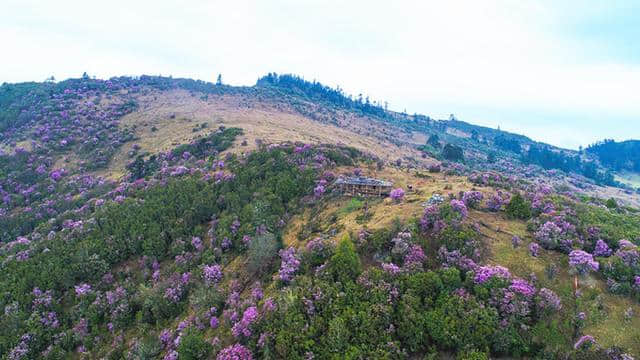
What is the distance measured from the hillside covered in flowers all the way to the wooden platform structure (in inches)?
71.6

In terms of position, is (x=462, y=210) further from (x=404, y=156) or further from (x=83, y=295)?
(x=404, y=156)

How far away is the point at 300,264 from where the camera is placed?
32406mm

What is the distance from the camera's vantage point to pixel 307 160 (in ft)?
177

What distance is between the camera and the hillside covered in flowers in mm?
24875

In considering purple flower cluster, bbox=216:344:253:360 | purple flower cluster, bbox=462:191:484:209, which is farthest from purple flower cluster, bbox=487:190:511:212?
purple flower cluster, bbox=216:344:253:360

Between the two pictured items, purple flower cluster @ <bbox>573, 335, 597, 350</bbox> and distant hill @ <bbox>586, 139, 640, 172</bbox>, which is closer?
purple flower cluster @ <bbox>573, 335, 597, 350</bbox>

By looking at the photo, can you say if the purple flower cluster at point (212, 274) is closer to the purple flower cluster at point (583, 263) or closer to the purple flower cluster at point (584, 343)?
the purple flower cluster at point (584, 343)

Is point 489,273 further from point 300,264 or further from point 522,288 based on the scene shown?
point 300,264

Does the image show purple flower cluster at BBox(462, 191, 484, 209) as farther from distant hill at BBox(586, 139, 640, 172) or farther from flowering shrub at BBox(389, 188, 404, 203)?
distant hill at BBox(586, 139, 640, 172)

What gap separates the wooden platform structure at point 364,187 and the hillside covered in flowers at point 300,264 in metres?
1.82

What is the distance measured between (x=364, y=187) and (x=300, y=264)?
1616cm

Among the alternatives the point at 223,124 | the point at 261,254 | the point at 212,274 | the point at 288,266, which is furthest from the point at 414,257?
the point at 223,124

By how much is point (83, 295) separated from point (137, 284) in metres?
5.37

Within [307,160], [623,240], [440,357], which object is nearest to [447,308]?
[440,357]
